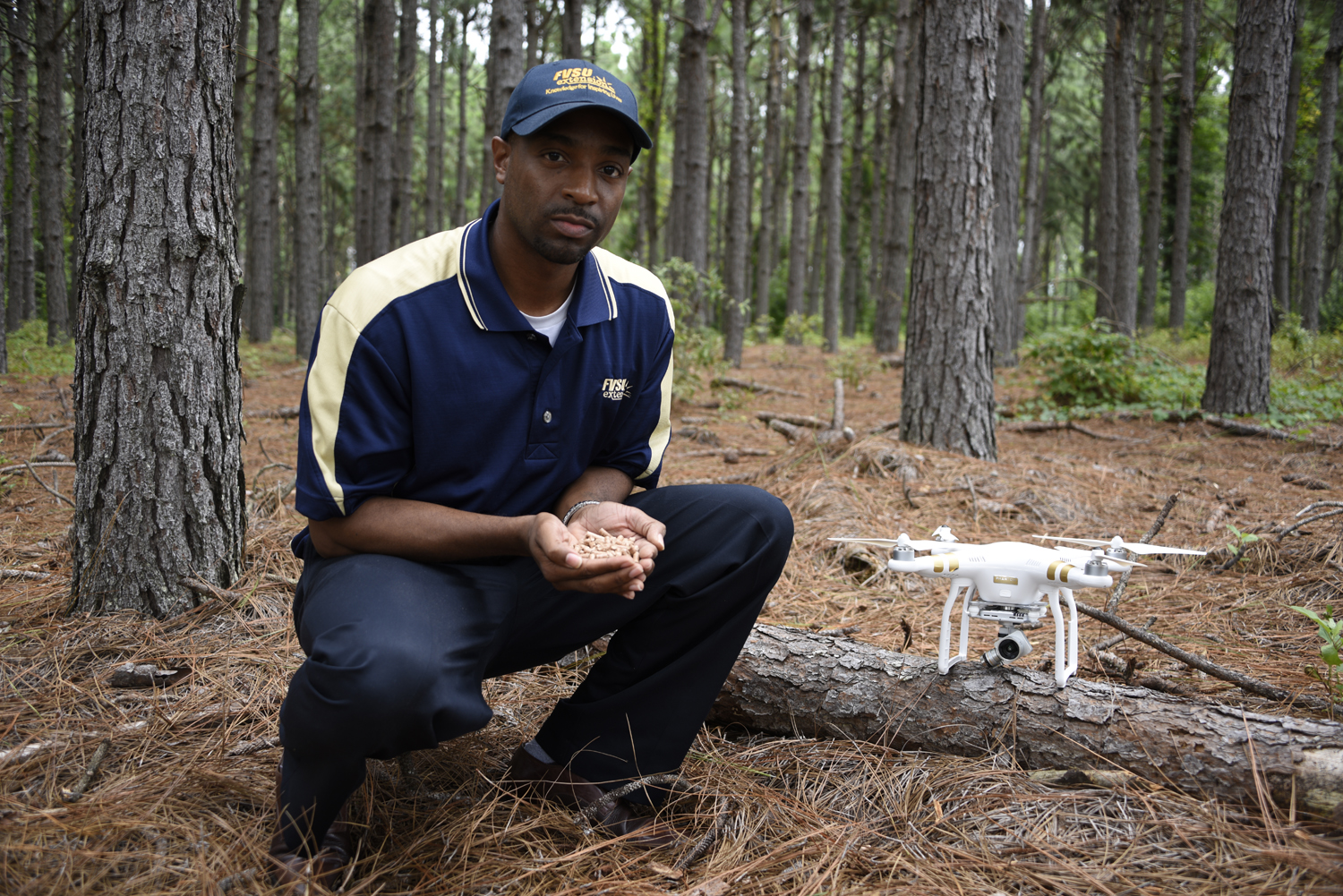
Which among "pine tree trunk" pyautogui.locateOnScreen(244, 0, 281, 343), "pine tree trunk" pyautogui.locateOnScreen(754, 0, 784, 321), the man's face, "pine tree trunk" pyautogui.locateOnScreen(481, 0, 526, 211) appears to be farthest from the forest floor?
"pine tree trunk" pyautogui.locateOnScreen(754, 0, 784, 321)

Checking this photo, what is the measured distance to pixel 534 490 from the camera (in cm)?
214

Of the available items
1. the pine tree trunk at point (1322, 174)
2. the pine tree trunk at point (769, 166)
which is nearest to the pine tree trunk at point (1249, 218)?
the pine tree trunk at point (1322, 174)

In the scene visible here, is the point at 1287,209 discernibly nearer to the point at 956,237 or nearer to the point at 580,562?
the point at 956,237

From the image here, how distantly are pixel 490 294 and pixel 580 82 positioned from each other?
0.56m

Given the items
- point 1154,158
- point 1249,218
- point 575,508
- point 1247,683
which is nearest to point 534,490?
point 575,508

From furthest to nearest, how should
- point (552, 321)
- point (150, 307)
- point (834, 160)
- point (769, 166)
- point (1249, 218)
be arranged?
1. point (769, 166)
2. point (834, 160)
3. point (1249, 218)
4. point (150, 307)
5. point (552, 321)

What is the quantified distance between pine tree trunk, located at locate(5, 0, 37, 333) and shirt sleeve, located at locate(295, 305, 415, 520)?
458 inches

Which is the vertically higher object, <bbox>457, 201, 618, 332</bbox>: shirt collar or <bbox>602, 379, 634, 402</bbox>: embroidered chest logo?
<bbox>457, 201, 618, 332</bbox>: shirt collar

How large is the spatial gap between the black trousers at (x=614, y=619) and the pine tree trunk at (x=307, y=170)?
464 inches

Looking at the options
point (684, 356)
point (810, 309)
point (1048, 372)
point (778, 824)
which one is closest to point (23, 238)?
point (684, 356)

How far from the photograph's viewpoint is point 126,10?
2.66m

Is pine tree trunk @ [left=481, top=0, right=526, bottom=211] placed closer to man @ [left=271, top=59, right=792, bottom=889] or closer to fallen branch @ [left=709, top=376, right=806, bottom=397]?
fallen branch @ [left=709, top=376, right=806, bottom=397]

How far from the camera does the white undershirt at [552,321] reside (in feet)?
7.00

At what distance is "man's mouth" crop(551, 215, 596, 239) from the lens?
207 centimetres
